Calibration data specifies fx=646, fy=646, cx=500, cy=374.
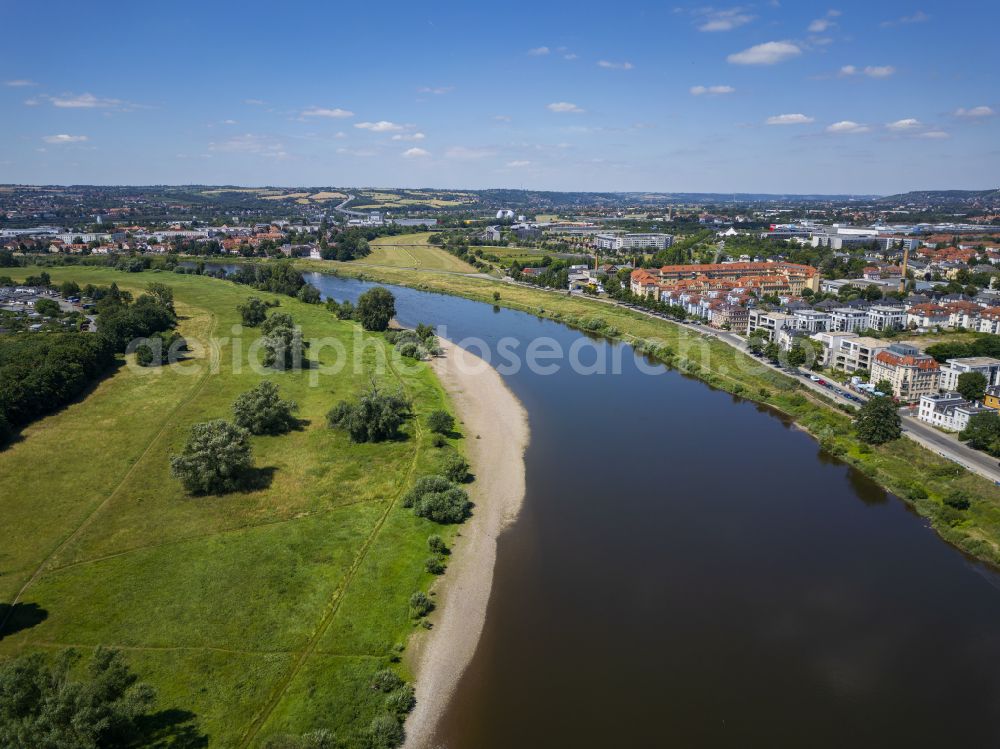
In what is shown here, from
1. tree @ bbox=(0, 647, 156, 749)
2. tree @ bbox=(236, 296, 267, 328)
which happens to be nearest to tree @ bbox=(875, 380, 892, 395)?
tree @ bbox=(0, 647, 156, 749)

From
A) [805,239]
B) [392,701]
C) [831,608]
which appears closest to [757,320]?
[831,608]

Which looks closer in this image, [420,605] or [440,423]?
[420,605]

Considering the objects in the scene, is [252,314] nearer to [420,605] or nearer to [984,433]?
[420,605]

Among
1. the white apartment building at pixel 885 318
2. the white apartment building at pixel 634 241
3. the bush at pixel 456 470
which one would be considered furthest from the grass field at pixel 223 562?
the white apartment building at pixel 634 241

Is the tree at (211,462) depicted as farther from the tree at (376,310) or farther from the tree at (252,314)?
the tree at (252,314)

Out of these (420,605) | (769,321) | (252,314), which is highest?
(769,321)

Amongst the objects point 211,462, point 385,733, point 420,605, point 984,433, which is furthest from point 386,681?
point 984,433
